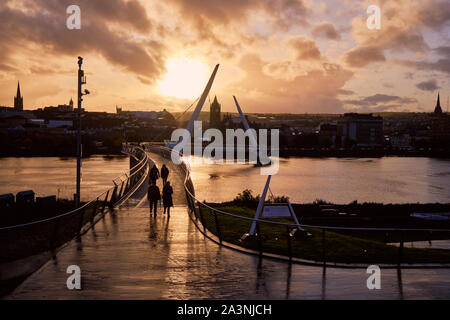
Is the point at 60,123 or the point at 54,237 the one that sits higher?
the point at 60,123

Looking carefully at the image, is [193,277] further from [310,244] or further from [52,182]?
[52,182]

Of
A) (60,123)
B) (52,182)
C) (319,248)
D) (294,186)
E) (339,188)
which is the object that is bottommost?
(339,188)

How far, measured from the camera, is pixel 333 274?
7.46 metres

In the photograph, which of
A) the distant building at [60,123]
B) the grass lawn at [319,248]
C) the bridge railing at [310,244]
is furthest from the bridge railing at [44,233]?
the distant building at [60,123]

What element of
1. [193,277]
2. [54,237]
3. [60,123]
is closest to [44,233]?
[54,237]

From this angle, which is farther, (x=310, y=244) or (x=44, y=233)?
(x=310, y=244)

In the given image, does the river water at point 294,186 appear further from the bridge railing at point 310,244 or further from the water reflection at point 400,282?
the water reflection at point 400,282

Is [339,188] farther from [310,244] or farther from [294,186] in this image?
[310,244]

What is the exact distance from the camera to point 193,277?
728 centimetres

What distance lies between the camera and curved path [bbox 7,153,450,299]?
6406 millimetres

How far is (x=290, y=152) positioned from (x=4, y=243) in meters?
156
